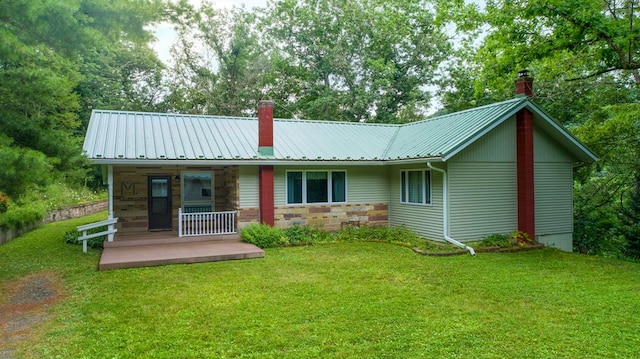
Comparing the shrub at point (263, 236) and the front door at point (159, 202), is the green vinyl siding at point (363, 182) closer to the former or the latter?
the shrub at point (263, 236)

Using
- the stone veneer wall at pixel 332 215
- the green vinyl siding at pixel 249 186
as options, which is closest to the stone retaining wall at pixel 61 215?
the green vinyl siding at pixel 249 186

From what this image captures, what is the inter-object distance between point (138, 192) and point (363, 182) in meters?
7.22

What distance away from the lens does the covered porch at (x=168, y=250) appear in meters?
8.44

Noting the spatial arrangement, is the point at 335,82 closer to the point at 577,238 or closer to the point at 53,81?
the point at 577,238

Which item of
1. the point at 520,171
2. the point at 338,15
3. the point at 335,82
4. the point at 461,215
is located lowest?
the point at 461,215

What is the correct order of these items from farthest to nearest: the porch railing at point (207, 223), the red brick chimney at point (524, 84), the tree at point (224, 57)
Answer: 1. the tree at point (224, 57)
2. the red brick chimney at point (524, 84)
3. the porch railing at point (207, 223)

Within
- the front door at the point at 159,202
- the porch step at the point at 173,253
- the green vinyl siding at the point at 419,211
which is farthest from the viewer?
the front door at the point at 159,202

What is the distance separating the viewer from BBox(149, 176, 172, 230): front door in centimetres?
1263

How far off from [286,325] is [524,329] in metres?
2.94

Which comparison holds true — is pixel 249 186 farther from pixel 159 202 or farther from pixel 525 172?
pixel 525 172

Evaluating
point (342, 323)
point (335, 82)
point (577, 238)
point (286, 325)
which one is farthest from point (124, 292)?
point (335, 82)

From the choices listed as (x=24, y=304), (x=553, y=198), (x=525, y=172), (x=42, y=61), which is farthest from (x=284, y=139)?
(x=553, y=198)

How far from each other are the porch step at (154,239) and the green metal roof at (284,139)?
2155 millimetres

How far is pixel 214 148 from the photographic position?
37.8ft
